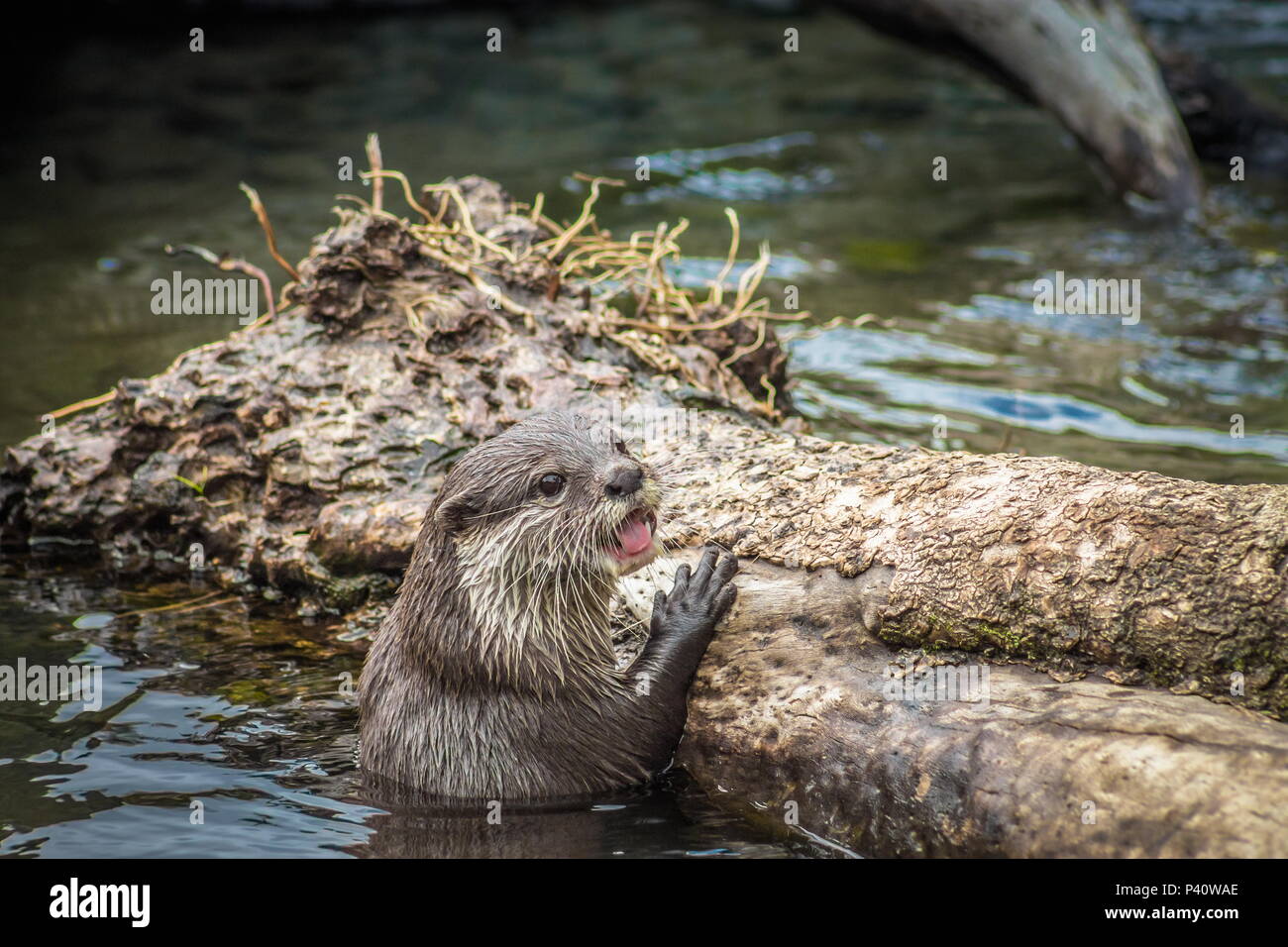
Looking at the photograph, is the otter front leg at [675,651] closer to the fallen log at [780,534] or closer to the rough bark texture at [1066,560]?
the fallen log at [780,534]

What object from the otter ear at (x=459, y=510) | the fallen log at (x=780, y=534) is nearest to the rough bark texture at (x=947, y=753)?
the fallen log at (x=780, y=534)

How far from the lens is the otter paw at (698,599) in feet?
12.2

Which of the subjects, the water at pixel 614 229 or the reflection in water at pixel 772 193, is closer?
the water at pixel 614 229

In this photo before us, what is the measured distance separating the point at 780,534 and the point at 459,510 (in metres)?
0.92

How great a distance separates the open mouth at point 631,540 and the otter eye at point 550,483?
0.20 metres

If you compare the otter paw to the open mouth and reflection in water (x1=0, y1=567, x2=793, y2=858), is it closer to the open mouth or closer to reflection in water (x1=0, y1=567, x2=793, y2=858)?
the open mouth

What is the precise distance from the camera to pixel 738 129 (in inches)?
467

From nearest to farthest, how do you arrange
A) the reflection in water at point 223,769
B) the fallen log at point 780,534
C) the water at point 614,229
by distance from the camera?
the fallen log at point 780,534
the reflection in water at point 223,769
the water at point 614,229

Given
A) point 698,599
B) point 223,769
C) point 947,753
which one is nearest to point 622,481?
point 698,599

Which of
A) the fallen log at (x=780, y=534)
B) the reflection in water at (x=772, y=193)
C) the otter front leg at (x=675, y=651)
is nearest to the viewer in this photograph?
the fallen log at (x=780, y=534)

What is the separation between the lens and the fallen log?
9.82 feet

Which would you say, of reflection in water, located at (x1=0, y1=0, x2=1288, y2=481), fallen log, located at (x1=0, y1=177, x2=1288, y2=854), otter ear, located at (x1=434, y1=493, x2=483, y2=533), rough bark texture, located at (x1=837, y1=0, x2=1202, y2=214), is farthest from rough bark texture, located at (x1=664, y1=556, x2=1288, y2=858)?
rough bark texture, located at (x1=837, y1=0, x2=1202, y2=214)

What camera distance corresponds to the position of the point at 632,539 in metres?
3.63

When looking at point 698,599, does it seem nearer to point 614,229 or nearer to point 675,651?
point 675,651
